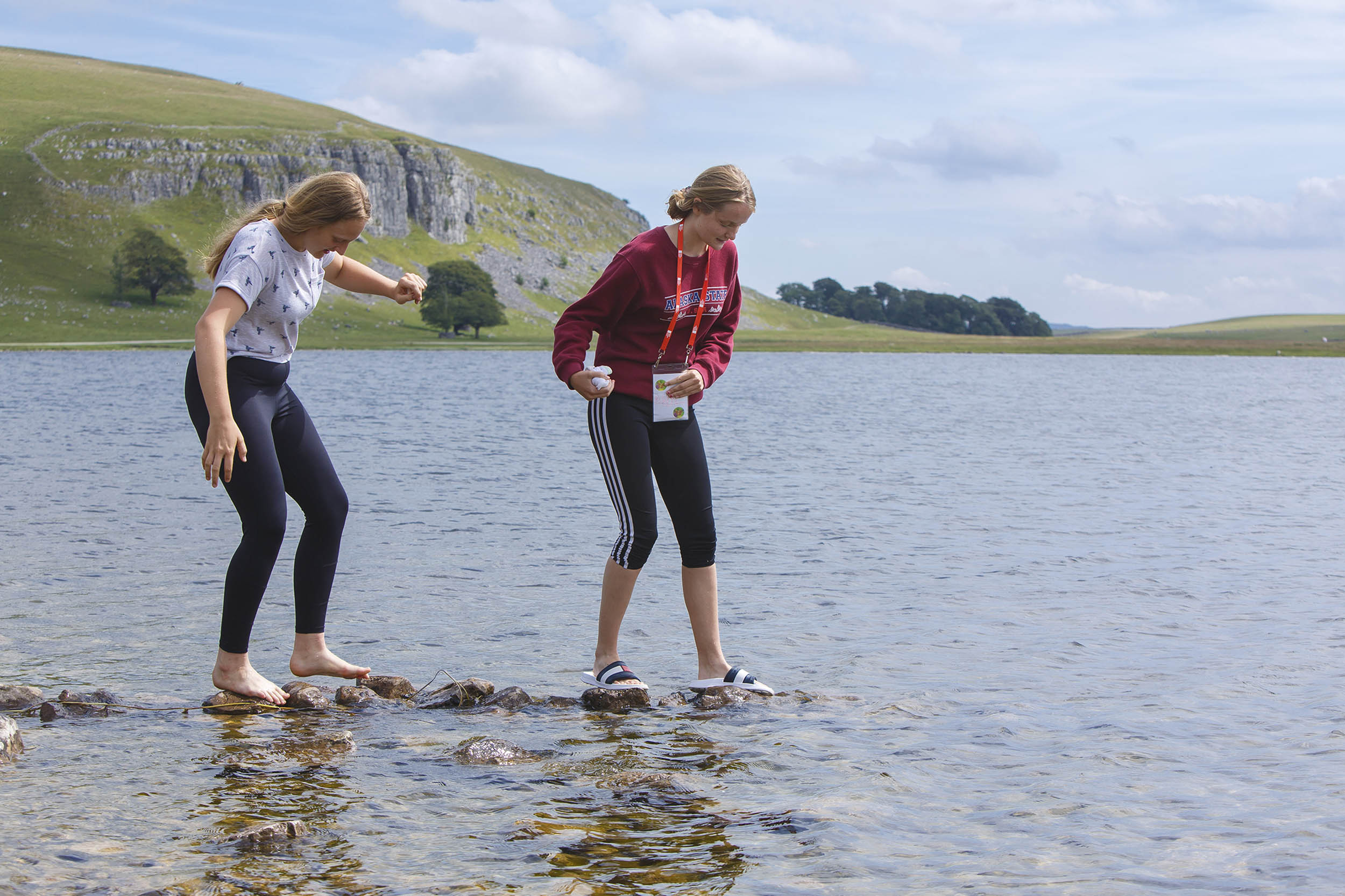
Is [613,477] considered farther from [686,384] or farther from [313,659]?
[313,659]

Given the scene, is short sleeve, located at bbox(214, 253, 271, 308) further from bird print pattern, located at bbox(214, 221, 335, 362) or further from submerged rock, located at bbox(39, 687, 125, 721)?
submerged rock, located at bbox(39, 687, 125, 721)

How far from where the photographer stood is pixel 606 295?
693cm

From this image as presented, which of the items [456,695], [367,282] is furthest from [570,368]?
[456,695]

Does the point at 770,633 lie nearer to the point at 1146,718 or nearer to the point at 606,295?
the point at 1146,718

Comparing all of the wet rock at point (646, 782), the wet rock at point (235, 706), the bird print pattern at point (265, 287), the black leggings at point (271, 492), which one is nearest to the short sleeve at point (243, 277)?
the bird print pattern at point (265, 287)

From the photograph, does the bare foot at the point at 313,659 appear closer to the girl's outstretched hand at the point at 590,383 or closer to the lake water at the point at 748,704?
the lake water at the point at 748,704

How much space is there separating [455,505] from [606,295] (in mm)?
11753

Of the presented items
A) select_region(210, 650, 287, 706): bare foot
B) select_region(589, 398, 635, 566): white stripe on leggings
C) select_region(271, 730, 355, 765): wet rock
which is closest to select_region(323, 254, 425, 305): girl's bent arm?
select_region(589, 398, 635, 566): white stripe on leggings

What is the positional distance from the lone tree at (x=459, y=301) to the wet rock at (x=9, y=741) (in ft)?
509

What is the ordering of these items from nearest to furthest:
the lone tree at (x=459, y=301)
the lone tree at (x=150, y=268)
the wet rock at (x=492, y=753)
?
the wet rock at (x=492, y=753) → the lone tree at (x=150, y=268) → the lone tree at (x=459, y=301)

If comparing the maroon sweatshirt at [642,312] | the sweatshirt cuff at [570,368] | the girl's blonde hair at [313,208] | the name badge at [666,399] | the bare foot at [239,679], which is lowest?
the bare foot at [239,679]

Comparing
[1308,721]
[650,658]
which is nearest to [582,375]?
[650,658]

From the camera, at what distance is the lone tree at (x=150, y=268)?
152000 millimetres

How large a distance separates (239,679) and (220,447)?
1.77 metres
